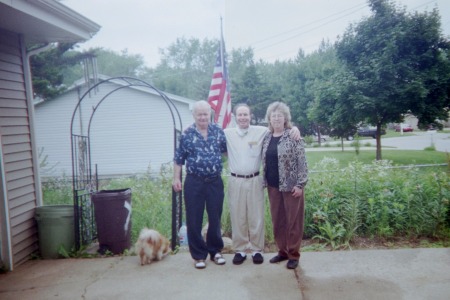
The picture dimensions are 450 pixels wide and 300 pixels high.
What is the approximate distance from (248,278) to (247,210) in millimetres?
699

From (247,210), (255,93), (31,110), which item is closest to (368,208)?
(247,210)

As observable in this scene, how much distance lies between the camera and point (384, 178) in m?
5.27

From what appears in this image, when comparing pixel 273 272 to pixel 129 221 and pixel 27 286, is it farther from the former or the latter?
pixel 27 286

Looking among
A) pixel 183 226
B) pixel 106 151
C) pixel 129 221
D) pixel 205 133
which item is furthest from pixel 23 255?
pixel 106 151

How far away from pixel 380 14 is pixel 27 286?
1518cm

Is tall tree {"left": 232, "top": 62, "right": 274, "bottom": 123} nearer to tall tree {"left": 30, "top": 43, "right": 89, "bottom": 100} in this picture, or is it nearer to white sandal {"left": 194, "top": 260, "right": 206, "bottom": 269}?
tall tree {"left": 30, "top": 43, "right": 89, "bottom": 100}

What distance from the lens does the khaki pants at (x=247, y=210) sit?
3.92 metres

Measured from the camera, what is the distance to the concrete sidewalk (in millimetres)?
3336

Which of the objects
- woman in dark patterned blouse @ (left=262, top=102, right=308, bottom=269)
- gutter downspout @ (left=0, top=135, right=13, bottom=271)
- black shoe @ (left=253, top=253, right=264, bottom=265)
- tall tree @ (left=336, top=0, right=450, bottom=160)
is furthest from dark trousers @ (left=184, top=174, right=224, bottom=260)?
tall tree @ (left=336, top=0, right=450, bottom=160)

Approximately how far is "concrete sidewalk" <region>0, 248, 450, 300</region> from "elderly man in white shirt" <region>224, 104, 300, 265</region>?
385 millimetres

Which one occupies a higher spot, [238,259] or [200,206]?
[200,206]

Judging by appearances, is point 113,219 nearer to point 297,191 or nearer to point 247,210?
point 247,210

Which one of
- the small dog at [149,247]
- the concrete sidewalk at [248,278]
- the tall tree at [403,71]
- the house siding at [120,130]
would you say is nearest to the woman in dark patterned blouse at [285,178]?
the concrete sidewalk at [248,278]

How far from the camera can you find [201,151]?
12.8 feet
